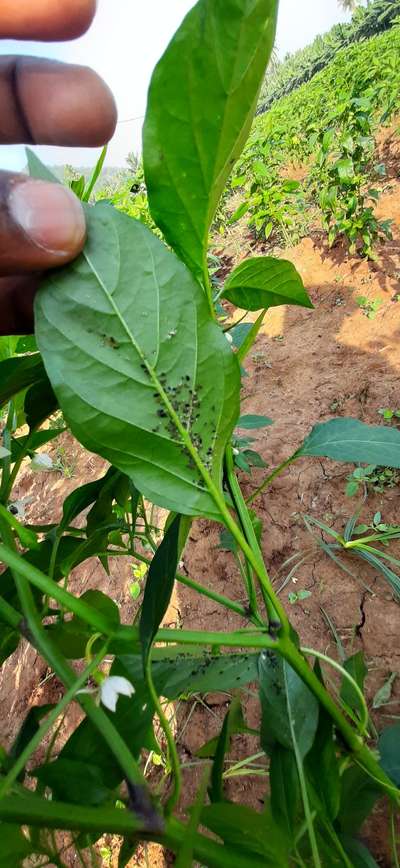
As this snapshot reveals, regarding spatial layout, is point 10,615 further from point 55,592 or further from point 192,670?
point 192,670

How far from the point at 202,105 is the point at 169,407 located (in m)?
0.21

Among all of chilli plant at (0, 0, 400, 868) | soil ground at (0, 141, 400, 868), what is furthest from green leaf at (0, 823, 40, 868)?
soil ground at (0, 141, 400, 868)

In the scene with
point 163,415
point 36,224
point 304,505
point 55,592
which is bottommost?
point 304,505

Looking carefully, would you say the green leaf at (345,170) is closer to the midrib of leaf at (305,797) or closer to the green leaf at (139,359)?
the green leaf at (139,359)

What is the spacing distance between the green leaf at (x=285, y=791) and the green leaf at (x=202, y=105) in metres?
0.52

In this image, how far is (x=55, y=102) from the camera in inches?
23.2

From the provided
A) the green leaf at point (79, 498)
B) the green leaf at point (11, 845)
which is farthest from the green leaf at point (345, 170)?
the green leaf at point (11, 845)

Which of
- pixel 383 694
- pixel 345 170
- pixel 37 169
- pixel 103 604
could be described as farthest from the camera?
pixel 345 170

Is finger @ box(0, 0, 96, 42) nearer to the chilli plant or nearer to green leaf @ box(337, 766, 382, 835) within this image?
the chilli plant

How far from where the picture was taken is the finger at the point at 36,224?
1.22 ft

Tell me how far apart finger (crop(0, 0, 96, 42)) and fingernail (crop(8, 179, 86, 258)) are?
0.24m

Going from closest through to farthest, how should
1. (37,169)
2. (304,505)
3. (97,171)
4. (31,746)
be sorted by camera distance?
(31,746)
(37,169)
(97,171)
(304,505)

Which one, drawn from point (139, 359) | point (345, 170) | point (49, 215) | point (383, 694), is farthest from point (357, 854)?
point (345, 170)

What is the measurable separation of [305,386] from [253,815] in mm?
1663
